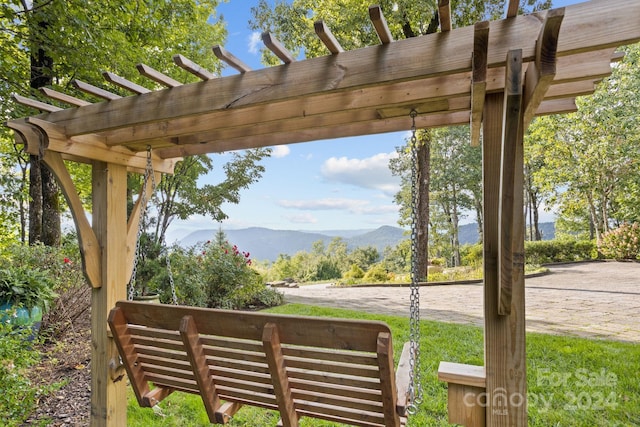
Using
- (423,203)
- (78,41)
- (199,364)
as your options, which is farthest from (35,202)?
(423,203)

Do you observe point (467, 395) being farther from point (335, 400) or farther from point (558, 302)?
point (558, 302)

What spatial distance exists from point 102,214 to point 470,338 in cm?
397

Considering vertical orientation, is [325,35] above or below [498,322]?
above

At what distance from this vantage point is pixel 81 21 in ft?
13.9

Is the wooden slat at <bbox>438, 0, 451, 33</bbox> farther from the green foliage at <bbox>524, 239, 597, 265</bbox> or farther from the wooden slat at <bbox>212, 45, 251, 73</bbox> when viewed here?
the green foliage at <bbox>524, 239, 597, 265</bbox>

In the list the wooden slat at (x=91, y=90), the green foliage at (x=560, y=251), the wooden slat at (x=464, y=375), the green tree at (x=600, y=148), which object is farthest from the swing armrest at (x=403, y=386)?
the green foliage at (x=560, y=251)

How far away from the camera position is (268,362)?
1574 mm

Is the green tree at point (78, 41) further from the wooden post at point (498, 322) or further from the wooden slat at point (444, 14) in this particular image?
the wooden post at point (498, 322)

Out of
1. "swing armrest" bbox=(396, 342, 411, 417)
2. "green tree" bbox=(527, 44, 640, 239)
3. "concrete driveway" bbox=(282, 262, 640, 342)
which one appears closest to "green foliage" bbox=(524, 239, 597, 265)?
"green tree" bbox=(527, 44, 640, 239)

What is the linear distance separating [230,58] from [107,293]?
1.74m

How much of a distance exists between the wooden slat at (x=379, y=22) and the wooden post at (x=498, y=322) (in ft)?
1.71

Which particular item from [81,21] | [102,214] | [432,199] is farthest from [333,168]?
[102,214]

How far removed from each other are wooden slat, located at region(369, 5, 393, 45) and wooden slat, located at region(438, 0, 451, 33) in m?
0.17

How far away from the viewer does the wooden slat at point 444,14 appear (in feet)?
3.48
